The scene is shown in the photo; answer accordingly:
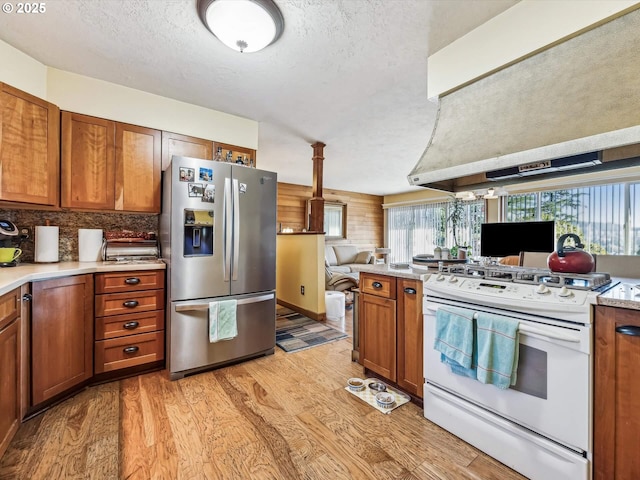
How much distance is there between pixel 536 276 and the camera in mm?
1456

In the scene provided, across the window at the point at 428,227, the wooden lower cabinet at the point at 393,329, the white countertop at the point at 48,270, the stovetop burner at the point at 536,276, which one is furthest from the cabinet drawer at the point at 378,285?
the window at the point at 428,227

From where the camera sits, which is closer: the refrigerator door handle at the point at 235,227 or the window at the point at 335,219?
the refrigerator door handle at the point at 235,227

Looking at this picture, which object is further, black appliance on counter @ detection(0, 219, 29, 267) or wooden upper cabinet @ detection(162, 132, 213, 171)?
wooden upper cabinet @ detection(162, 132, 213, 171)

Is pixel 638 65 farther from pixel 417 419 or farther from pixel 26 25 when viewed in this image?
pixel 26 25

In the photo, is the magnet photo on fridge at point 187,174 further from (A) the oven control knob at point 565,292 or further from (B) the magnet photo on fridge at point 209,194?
(A) the oven control knob at point 565,292

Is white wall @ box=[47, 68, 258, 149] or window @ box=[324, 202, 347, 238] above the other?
white wall @ box=[47, 68, 258, 149]

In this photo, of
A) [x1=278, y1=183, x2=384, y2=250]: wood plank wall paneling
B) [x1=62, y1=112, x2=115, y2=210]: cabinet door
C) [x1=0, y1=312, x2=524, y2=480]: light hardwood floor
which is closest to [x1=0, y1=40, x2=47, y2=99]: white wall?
[x1=62, y1=112, x2=115, y2=210]: cabinet door

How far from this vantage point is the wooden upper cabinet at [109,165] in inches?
91.8

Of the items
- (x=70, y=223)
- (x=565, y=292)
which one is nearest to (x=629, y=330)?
(x=565, y=292)

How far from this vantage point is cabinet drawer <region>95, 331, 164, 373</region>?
7.17ft

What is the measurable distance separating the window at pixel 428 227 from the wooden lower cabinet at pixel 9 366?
239 inches

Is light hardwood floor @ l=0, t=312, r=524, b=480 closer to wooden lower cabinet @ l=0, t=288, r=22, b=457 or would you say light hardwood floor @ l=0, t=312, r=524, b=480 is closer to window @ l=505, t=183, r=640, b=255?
wooden lower cabinet @ l=0, t=288, r=22, b=457

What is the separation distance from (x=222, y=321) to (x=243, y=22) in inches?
85.2

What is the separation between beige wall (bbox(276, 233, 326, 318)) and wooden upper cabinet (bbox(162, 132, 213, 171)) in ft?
5.76
